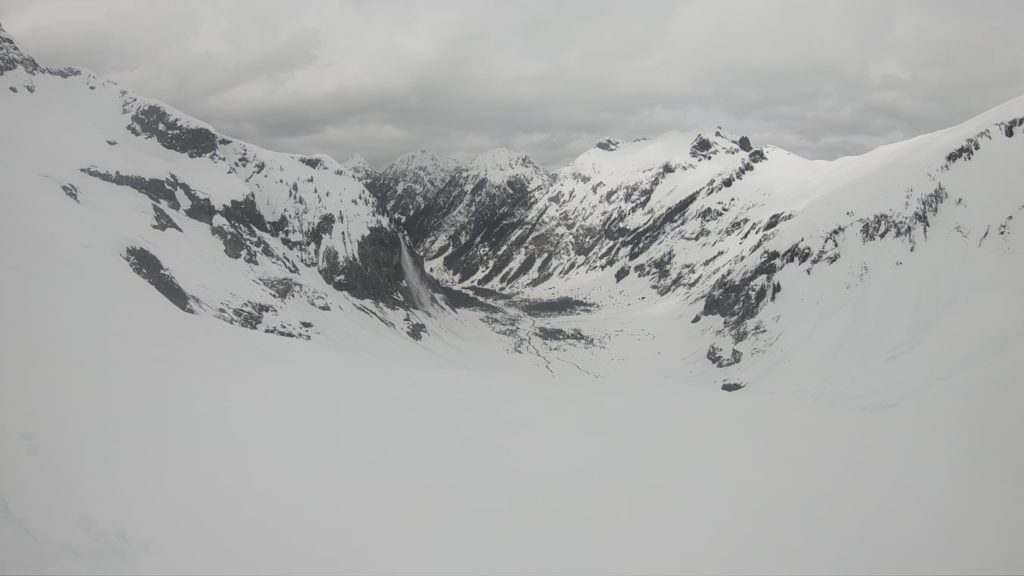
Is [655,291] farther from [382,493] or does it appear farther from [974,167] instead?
[382,493]

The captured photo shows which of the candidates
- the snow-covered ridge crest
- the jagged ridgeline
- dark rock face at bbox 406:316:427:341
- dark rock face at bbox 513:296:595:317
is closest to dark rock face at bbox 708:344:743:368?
the jagged ridgeline

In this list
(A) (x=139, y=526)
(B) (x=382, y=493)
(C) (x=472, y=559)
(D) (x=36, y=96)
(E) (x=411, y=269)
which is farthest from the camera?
(E) (x=411, y=269)

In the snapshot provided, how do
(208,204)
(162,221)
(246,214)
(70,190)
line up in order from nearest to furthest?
(70,190) → (162,221) → (208,204) → (246,214)

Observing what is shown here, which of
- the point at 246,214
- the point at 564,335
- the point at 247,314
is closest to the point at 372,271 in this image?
the point at 246,214

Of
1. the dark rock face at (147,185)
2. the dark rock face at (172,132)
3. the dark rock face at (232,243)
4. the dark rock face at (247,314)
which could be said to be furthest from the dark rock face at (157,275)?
the dark rock face at (172,132)

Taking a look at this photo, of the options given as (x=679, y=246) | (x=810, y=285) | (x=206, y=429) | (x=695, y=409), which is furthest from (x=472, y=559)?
(x=679, y=246)

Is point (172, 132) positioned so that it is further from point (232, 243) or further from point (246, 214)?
point (232, 243)

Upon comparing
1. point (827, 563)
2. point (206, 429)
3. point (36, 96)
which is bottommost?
point (827, 563)
